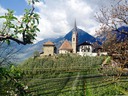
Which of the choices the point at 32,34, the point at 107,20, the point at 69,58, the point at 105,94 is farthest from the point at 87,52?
the point at 32,34

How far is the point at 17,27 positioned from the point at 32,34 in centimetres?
16

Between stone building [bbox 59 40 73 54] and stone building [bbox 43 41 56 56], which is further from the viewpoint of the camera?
stone building [bbox 59 40 73 54]

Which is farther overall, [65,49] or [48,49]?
[65,49]

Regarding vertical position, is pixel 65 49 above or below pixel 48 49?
above

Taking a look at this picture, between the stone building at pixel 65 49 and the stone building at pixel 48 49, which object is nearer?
the stone building at pixel 48 49

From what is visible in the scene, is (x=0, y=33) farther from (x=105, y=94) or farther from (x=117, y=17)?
(x=105, y=94)

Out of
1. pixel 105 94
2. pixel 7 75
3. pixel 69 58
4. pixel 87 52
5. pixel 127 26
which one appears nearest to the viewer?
pixel 7 75

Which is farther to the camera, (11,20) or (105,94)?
(105,94)

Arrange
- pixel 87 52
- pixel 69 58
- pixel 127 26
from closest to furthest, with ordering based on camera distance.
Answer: pixel 127 26 < pixel 69 58 < pixel 87 52

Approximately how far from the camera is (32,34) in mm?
2867

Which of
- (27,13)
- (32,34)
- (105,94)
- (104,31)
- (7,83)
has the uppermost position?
(104,31)

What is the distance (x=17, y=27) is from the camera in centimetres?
286

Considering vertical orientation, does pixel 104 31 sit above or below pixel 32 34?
above

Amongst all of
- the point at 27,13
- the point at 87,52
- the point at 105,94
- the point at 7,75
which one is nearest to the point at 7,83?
the point at 7,75
